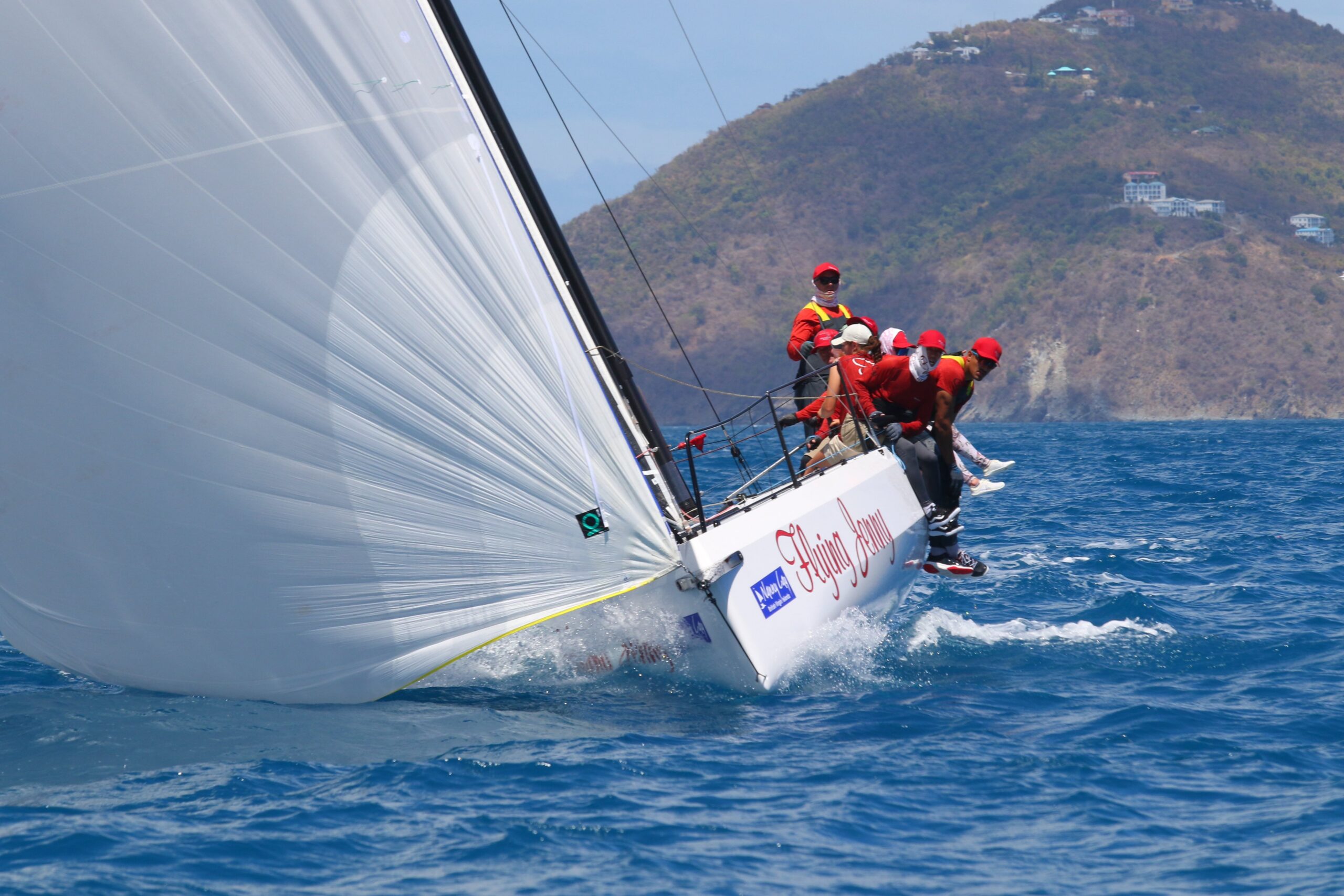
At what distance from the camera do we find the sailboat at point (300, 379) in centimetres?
550

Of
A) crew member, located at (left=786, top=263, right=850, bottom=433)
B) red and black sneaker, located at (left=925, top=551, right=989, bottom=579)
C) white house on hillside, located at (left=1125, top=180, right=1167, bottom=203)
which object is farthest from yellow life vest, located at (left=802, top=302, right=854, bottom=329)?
white house on hillside, located at (left=1125, top=180, right=1167, bottom=203)

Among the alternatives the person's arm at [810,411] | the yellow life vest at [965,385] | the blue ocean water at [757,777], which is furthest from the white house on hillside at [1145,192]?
the yellow life vest at [965,385]

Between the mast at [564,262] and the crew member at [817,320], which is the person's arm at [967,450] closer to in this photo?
the crew member at [817,320]

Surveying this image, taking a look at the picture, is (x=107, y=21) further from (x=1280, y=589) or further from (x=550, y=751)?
(x=1280, y=589)

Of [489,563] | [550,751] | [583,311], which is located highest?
[583,311]

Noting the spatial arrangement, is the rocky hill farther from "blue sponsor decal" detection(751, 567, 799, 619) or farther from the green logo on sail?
the green logo on sail

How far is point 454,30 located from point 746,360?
87047 millimetres

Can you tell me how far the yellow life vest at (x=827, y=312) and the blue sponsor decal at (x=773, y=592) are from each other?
2.95 metres

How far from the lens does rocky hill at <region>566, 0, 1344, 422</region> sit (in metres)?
83.6

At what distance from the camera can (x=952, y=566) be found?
8523mm

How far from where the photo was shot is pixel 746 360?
306 ft

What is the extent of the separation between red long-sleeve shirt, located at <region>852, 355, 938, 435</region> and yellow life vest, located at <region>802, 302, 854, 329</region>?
713 millimetres

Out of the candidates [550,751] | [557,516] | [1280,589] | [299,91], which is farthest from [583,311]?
[1280,589]

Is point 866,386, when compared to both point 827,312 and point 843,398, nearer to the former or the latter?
point 843,398
